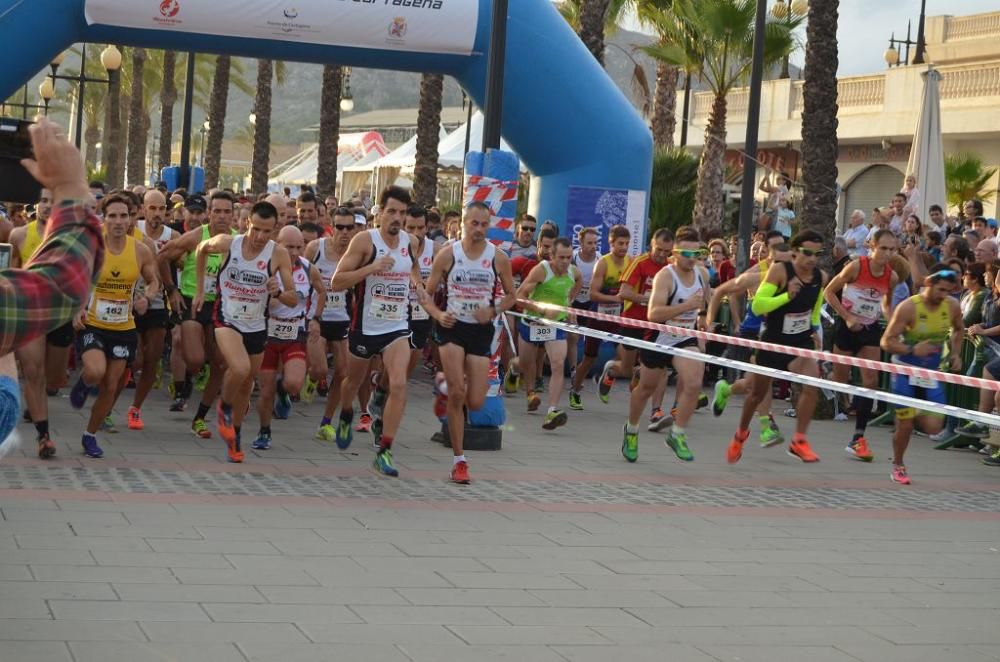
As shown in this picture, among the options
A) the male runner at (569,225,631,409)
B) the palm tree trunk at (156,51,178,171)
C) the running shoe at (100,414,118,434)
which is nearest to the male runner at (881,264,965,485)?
the male runner at (569,225,631,409)

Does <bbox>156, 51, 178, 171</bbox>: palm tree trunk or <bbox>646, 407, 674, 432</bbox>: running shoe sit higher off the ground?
<bbox>156, 51, 178, 171</bbox>: palm tree trunk

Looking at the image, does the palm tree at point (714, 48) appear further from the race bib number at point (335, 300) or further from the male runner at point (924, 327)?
the male runner at point (924, 327)

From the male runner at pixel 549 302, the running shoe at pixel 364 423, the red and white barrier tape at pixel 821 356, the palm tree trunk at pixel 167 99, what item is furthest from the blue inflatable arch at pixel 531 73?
the palm tree trunk at pixel 167 99

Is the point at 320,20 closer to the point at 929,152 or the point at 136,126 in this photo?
the point at 929,152

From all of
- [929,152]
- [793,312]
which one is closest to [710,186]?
[929,152]

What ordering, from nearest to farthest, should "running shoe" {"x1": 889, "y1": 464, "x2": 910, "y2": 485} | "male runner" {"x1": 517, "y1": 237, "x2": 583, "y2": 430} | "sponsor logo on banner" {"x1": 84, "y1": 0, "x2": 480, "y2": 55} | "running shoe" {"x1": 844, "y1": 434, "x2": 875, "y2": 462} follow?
"running shoe" {"x1": 889, "y1": 464, "x2": 910, "y2": 485}, "running shoe" {"x1": 844, "y1": 434, "x2": 875, "y2": 462}, "male runner" {"x1": 517, "y1": 237, "x2": 583, "y2": 430}, "sponsor logo on banner" {"x1": 84, "y1": 0, "x2": 480, "y2": 55}

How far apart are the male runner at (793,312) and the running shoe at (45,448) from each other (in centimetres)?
507

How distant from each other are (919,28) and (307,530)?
122ft

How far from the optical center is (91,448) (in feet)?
31.6

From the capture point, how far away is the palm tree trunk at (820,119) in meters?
18.1

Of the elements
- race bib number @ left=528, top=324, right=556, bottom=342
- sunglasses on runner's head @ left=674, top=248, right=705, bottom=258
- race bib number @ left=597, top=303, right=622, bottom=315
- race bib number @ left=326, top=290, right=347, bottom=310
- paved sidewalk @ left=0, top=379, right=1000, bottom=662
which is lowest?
paved sidewalk @ left=0, top=379, right=1000, bottom=662

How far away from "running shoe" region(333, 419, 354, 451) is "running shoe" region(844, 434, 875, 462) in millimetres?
4306

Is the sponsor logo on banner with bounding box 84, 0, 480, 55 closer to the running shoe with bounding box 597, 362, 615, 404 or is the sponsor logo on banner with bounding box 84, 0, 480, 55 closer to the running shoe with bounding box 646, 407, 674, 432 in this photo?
the running shoe with bounding box 597, 362, 615, 404

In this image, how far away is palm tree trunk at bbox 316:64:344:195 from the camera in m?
29.2
